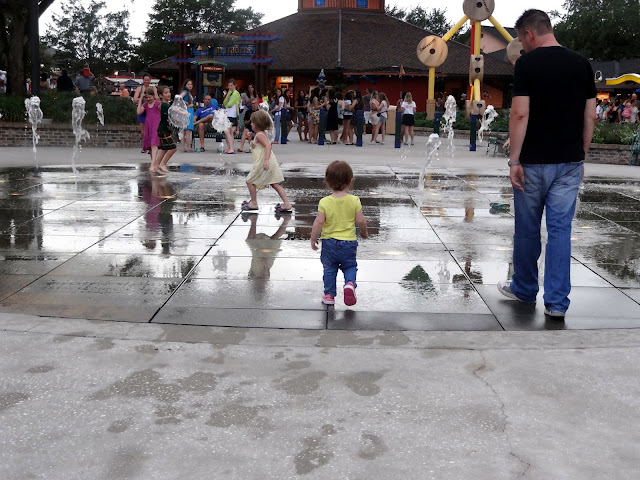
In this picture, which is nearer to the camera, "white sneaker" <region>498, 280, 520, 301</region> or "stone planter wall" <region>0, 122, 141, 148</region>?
"white sneaker" <region>498, 280, 520, 301</region>

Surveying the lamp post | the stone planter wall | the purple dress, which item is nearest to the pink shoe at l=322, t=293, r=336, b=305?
the purple dress

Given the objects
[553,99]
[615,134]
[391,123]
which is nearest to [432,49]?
[391,123]

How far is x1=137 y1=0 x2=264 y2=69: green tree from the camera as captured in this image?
6931cm

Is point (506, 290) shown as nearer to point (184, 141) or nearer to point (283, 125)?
point (184, 141)

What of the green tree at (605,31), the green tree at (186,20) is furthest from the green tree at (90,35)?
the green tree at (605,31)

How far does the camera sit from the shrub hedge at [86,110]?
2242cm

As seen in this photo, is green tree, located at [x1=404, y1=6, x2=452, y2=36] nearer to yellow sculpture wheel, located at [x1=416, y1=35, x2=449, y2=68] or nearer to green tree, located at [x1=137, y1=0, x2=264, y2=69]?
green tree, located at [x1=137, y1=0, x2=264, y2=69]

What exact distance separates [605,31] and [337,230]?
69.2 meters

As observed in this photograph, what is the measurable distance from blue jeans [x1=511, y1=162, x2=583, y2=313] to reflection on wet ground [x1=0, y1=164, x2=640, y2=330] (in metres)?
0.22

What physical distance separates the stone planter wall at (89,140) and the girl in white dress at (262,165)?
39.8ft

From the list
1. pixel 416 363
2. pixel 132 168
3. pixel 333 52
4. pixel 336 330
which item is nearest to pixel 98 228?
pixel 336 330

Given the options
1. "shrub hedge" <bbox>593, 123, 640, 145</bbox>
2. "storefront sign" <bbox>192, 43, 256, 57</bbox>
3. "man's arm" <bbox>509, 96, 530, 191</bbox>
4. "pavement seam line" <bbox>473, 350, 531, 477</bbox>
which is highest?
"storefront sign" <bbox>192, 43, 256, 57</bbox>

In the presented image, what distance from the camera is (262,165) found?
10172 millimetres

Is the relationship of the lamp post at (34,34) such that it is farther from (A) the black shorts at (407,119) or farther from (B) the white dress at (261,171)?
(B) the white dress at (261,171)
